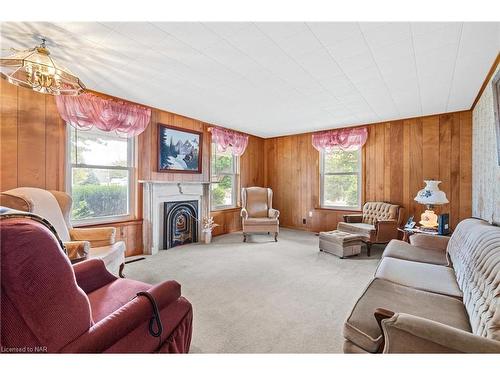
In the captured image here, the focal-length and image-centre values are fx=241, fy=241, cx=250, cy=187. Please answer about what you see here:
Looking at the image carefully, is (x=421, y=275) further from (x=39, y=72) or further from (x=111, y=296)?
(x=39, y=72)

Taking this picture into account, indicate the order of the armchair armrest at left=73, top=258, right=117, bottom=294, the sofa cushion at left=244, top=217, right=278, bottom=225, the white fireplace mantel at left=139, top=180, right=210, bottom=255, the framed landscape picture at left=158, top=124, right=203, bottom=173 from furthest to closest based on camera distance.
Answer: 1. the sofa cushion at left=244, top=217, right=278, bottom=225
2. the framed landscape picture at left=158, top=124, right=203, bottom=173
3. the white fireplace mantel at left=139, top=180, right=210, bottom=255
4. the armchair armrest at left=73, top=258, right=117, bottom=294

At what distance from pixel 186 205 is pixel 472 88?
14.6 feet

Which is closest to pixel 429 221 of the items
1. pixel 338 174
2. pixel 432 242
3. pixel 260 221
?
pixel 432 242

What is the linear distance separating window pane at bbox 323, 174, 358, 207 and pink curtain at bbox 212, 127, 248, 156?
2.05 metres

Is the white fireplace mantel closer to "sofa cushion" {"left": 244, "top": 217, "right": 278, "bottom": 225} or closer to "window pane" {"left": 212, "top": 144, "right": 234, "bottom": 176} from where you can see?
"window pane" {"left": 212, "top": 144, "right": 234, "bottom": 176}

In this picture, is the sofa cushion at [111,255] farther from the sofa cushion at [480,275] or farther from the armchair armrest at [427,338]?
the sofa cushion at [480,275]

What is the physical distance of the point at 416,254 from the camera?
2406 millimetres

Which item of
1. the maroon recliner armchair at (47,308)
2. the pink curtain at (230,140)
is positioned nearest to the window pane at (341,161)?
the pink curtain at (230,140)

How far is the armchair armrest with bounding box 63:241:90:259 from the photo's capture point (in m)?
2.12

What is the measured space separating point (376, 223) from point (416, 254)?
58.2 inches

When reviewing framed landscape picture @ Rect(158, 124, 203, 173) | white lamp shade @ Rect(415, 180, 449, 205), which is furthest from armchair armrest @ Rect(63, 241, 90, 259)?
Answer: white lamp shade @ Rect(415, 180, 449, 205)

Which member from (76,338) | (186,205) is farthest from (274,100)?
(76,338)

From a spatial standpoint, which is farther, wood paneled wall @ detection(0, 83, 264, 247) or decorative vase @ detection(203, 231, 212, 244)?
decorative vase @ detection(203, 231, 212, 244)
